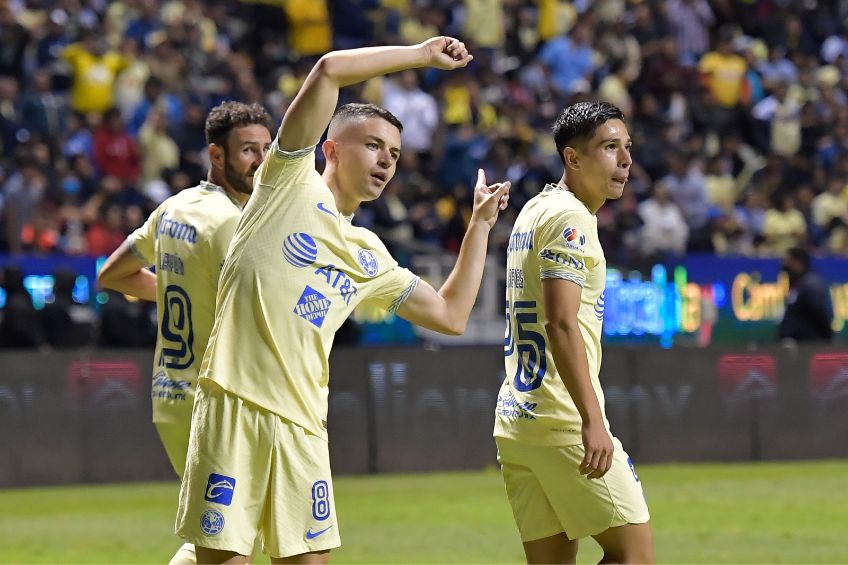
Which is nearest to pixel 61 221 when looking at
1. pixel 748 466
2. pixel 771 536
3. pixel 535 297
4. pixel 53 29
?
pixel 53 29

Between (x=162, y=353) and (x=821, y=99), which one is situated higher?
(x=821, y=99)

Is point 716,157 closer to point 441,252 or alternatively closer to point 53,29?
point 441,252

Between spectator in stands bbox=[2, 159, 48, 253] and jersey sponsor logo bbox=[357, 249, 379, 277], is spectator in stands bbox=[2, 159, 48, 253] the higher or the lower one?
the higher one

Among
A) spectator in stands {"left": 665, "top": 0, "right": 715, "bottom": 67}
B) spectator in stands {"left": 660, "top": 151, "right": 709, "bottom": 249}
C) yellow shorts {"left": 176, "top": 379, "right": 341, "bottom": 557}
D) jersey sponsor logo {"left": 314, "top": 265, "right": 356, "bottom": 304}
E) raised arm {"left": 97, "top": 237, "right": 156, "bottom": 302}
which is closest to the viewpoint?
yellow shorts {"left": 176, "top": 379, "right": 341, "bottom": 557}

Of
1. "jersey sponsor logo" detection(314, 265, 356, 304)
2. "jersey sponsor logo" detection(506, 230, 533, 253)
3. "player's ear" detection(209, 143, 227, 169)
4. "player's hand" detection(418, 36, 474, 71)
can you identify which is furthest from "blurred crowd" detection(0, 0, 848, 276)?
"player's hand" detection(418, 36, 474, 71)

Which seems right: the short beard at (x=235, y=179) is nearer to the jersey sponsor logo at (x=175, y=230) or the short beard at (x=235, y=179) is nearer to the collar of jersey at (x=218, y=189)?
the collar of jersey at (x=218, y=189)

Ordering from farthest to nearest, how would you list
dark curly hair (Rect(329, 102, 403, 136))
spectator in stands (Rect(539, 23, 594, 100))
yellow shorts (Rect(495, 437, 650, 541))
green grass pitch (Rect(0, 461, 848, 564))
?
spectator in stands (Rect(539, 23, 594, 100)) → green grass pitch (Rect(0, 461, 848, 564)) → yellow shorts (Rect(495, 437, 650, 541)) → dark curly hair (Rect(329, 102, 403, 136))

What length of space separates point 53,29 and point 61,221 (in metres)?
3.92

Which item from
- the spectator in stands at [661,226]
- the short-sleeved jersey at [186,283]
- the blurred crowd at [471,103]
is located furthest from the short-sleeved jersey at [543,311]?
the spectator in stands at [661,226]

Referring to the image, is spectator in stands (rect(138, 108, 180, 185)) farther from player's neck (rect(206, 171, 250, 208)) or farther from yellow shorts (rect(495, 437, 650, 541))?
yellow shorts (rect(495, 437, 650, 541))

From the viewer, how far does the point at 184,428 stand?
7.28 m

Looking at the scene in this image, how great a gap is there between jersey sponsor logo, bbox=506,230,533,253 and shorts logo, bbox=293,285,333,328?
1.04 meters

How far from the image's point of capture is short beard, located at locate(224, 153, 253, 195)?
7332 mm

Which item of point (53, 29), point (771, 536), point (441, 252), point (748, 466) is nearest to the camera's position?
point (771, 536)
